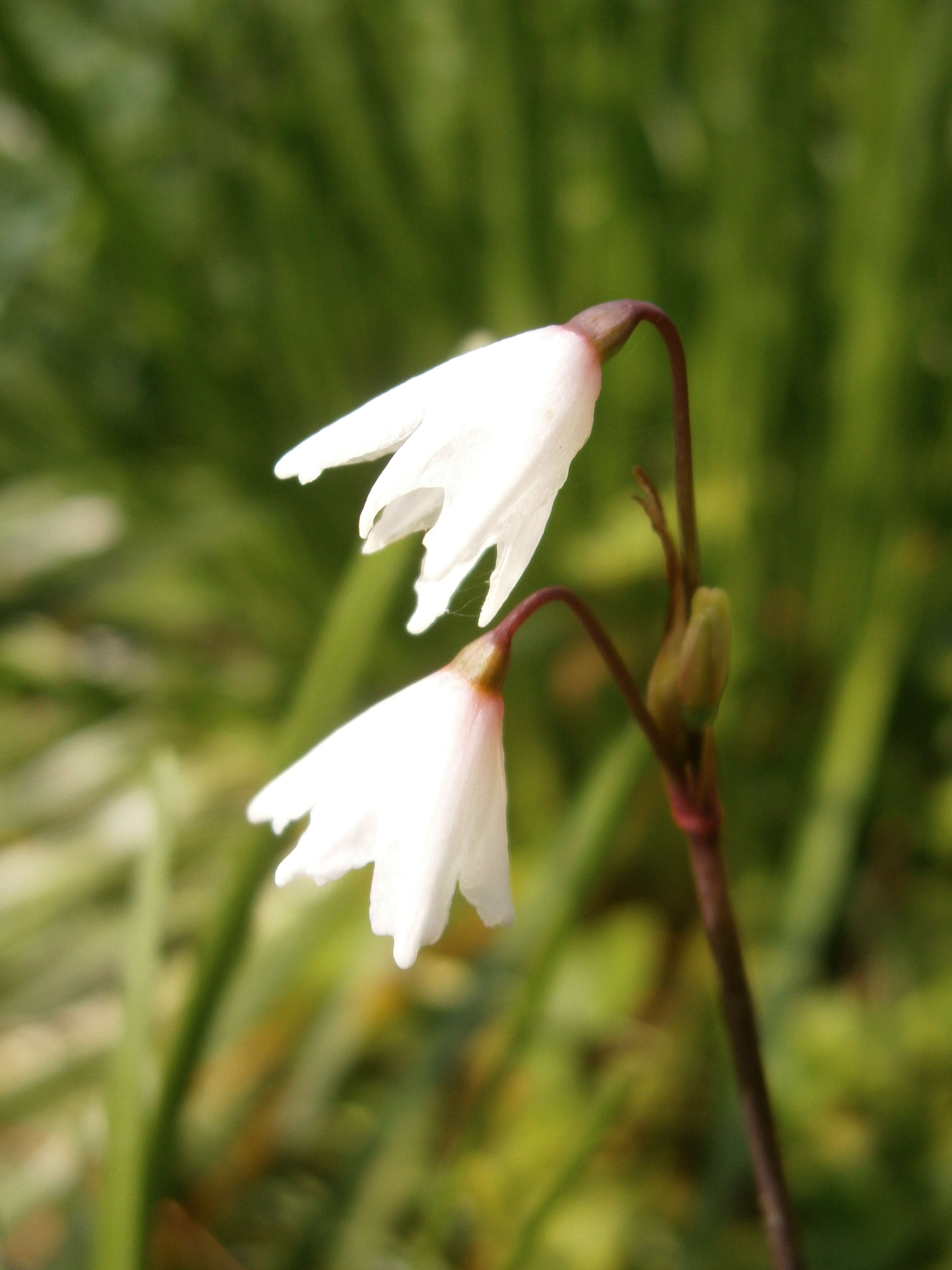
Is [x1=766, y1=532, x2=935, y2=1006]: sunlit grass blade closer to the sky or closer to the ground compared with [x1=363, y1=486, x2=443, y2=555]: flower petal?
closer to the ground

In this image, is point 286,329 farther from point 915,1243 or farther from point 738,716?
point 915,1243

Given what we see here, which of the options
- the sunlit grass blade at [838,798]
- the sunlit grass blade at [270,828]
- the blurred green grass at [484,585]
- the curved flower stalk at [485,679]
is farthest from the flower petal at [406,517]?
the sunlit grass blade at [838,798]

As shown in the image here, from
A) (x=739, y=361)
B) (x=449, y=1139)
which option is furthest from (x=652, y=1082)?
(x=739, y=361)

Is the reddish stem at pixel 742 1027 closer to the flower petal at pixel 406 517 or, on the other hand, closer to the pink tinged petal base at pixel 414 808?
the pink tinged petal base at pixel 414 808

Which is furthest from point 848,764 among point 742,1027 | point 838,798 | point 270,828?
point 742,1027

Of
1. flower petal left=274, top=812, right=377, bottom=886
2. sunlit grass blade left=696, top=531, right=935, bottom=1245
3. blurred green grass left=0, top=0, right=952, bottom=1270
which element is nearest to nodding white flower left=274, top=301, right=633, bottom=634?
flower petal left=274, top=812, right=377, bottom=886

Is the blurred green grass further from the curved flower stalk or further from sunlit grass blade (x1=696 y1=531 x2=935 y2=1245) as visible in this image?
the curved flower stalk

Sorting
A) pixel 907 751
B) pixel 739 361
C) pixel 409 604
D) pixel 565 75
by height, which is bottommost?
pixel 907 751

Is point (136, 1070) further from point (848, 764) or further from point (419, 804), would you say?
point (848, 764)
